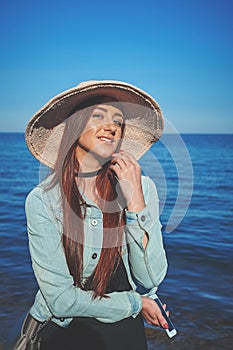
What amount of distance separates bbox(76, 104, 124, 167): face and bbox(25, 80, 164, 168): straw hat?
5.2 inches

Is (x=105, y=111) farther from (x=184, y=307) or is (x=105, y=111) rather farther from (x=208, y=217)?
(x=208, y=217)

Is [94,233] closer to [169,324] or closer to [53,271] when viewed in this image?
[53,271]

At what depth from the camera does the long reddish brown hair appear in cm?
257

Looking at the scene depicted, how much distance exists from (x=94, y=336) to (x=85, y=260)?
0.48 meters

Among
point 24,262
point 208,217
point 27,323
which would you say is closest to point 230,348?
point 27,323

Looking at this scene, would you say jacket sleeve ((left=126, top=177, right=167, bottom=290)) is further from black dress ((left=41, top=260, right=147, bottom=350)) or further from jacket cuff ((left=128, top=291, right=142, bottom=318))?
black dress ((left=41, top=260, right=147, bottom=350))

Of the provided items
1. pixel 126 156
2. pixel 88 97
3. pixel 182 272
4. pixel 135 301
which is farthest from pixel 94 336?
pixel 182 272

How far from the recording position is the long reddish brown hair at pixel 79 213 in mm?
2568

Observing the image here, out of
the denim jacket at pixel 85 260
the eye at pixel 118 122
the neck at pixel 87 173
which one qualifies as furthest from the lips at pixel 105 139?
the denim jacket at pixel 85 260

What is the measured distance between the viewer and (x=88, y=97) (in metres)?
2.74

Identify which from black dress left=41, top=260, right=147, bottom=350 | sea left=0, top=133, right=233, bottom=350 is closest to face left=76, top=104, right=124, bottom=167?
sea left=0, top=133, right=233, bottom=350

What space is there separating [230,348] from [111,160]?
3577 mm

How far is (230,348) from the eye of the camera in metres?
5.11

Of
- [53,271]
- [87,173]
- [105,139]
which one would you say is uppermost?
[105,139]
